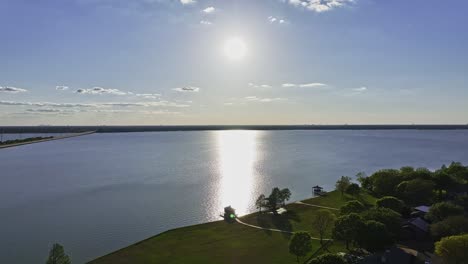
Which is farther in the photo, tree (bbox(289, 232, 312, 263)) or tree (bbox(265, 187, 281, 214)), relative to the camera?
tree (bbox(265, 187, 281, 214))

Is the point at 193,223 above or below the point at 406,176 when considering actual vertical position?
below

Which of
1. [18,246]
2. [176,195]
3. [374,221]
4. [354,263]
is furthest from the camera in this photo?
[176,195]

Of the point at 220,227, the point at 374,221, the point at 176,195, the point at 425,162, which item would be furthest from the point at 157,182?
the point at 425,162

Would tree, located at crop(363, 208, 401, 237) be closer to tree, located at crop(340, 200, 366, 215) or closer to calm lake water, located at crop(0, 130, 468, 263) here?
tree, located at crop(340, 200, 366, 215)

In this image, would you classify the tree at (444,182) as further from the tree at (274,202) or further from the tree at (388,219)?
the tree at (274,202)

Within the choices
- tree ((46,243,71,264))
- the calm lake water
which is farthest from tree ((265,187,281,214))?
tree ((46,243,71,264))

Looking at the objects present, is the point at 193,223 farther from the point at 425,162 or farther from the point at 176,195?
the point at 425,162
